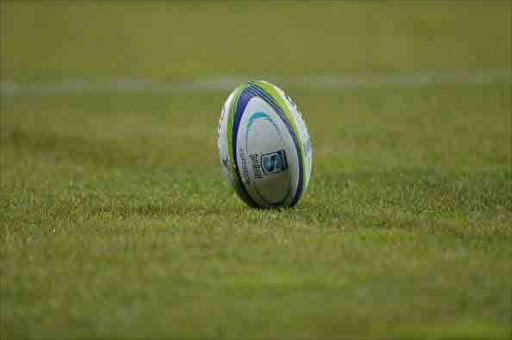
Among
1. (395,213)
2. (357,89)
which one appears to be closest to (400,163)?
(395,213)

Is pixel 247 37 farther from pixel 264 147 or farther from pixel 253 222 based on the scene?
pixel 253 222

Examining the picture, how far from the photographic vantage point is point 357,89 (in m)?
21.4

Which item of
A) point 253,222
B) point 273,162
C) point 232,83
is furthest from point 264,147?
point 232,83

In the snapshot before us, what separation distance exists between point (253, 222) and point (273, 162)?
1.97 feet

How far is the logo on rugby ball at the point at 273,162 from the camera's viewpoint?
7.95 metres

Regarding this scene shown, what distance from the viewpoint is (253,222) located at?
7.54 m

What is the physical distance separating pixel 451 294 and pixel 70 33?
83.1 feet

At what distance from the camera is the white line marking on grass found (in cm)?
2202

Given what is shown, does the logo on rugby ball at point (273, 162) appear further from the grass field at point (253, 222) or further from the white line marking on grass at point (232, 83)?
the white line marking on grass at point (232, 83)

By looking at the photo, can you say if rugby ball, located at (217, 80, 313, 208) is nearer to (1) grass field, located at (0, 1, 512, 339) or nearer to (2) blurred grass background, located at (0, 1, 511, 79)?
(1) grass field, located at (0, 1, 512, 339)

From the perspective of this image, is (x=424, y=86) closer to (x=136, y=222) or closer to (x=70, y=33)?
(x=70, y=33)

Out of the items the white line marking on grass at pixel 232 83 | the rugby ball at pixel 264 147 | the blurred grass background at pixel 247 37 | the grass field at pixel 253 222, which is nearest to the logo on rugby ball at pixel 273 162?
the rugby ball at pixel 264 147

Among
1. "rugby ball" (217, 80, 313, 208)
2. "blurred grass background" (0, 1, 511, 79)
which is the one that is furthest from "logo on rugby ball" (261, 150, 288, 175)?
"blurred grass background" (0, 1, 511, 79)

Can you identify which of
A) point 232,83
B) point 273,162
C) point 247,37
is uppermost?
point 247,37
